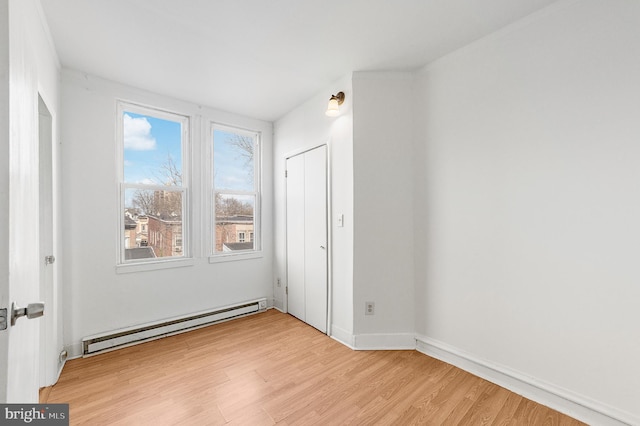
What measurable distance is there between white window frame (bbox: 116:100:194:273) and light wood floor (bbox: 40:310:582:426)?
0.81m

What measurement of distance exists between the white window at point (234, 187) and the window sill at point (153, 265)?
0.35 meters

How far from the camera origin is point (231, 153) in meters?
3.53

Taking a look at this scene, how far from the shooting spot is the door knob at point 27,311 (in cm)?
79

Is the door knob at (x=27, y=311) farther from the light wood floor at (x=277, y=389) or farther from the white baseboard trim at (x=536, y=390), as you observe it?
the white baseboard trim at (x=536, y=390)

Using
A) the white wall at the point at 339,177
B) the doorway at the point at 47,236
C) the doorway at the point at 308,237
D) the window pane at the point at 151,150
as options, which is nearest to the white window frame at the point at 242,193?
the window pane at the point at 151,150

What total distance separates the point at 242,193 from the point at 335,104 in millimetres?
1758

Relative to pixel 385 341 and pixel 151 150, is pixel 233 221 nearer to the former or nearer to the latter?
pixel 151 150

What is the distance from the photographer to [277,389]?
196cm

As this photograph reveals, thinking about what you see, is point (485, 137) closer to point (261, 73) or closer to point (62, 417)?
point (261, 73)

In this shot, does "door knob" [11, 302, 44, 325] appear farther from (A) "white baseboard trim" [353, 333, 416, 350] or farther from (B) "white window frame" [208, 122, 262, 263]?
(B) "white window frame" [208, 122, 262, 263]

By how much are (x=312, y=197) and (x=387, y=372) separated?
1.86m

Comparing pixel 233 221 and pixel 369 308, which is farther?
pixel 233 221

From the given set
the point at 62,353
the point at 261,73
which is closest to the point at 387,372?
the point at 62,353

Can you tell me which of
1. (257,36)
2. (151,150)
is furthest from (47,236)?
(257,36)
